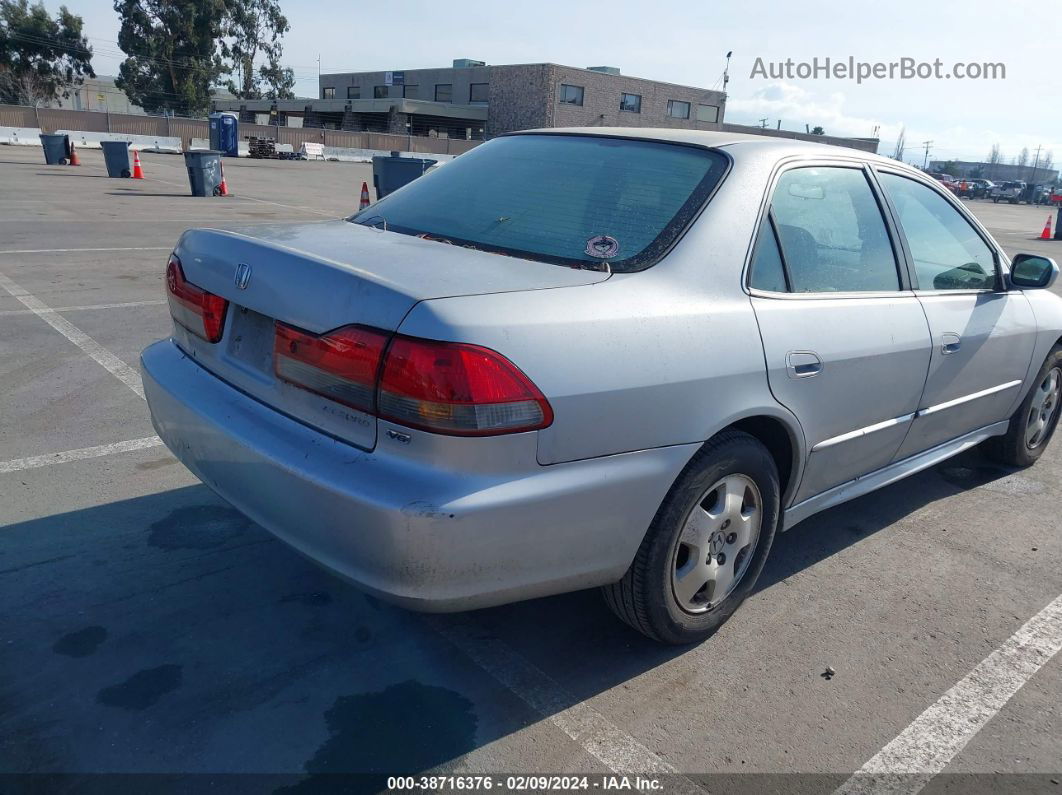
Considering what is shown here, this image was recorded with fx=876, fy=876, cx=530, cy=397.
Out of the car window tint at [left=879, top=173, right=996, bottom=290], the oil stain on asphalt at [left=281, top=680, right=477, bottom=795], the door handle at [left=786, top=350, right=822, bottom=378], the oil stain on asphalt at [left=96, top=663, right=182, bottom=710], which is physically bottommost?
the oil stain on asphalt at [left=281, top=680, right=477, bottom=795]

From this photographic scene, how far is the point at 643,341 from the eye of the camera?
8.24 ft

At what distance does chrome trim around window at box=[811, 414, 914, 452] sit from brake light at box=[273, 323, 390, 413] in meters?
1.71

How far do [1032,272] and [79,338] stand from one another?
6146 mm

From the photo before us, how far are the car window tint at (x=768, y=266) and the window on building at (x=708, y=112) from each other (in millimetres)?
72490

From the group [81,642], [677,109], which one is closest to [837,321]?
[81,642]

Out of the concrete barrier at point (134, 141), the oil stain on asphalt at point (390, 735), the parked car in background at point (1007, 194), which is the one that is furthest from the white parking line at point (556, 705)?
the parked car in background at point (1007, 194)

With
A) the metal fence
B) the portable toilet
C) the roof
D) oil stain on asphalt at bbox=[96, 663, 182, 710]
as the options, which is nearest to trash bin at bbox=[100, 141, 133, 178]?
the portable toilet

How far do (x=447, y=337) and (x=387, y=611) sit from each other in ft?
4.42

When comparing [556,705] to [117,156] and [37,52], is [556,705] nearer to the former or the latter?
[117,156]

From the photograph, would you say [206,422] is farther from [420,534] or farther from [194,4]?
[194,4]

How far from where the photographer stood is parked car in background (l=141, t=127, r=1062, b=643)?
227 centimetres

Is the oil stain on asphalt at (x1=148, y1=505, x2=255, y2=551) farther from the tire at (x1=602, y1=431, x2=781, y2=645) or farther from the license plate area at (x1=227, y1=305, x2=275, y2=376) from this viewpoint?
the tire at (x1=602, y1=431, x2=781, y2=645)

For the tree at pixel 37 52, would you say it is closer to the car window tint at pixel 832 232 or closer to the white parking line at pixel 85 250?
the white parking line at pixel 85 250

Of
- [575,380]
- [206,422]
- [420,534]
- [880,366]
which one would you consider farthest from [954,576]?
[206,422]
